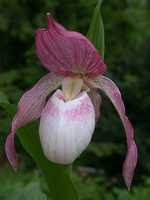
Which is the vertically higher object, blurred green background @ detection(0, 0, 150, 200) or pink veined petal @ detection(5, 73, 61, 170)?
pink veined petal @ detection(5, 73, 61, 170)

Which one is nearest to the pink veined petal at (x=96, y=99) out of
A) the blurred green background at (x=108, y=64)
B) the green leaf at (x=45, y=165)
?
the green leaf at (x=45, y=165)

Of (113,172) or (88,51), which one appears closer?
(88,51)

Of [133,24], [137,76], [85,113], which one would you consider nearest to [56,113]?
[85,113]

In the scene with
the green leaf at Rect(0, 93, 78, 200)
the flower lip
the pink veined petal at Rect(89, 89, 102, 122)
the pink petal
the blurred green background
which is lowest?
the blurred green background

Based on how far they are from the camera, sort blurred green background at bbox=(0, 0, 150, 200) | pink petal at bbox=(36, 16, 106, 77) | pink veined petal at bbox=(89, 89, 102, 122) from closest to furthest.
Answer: pink petal at bbox=(36, 16, 106, 77) → pink veined petal at bbox=(89, 89, 102, 122) → blurred green background at bbox=(0, 0, 150, 200)

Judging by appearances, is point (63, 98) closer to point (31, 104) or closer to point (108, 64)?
point (31, 104)

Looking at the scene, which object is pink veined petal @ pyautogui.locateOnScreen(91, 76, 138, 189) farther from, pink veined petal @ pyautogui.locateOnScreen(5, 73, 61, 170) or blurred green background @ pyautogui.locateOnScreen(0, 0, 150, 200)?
blurred green background @ pyautogui.locateOnScreen(0, 0, 150, 200)

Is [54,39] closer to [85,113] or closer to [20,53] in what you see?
[85,113]

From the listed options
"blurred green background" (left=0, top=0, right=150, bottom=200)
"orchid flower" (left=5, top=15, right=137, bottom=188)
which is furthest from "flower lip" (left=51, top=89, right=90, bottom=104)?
"blurred green background" (left=0, top=0, right=150, bottom=200)
